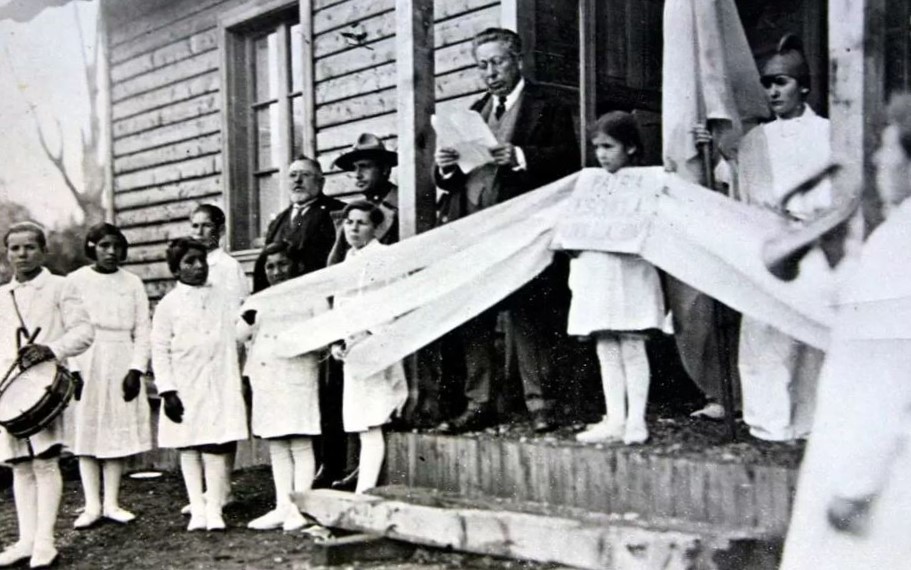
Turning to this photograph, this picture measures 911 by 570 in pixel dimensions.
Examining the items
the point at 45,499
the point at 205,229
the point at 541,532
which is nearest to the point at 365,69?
the point at 205,229

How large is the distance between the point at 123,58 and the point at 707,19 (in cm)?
762

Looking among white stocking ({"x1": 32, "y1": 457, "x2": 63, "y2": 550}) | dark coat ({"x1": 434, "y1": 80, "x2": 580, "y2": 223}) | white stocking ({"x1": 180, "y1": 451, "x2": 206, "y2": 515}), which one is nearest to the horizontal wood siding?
dark coat ({"x1": 434, "y1": 80, "x2": 580, "y2": 223})

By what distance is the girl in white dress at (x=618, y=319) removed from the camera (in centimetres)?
372

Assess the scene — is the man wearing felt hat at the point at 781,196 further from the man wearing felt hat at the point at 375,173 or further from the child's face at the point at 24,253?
the child's face at the point at 24,253

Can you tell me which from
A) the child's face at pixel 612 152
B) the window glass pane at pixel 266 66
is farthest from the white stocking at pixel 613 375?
the window glass pane at pixel 266 66

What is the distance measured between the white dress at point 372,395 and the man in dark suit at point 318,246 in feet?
2.53

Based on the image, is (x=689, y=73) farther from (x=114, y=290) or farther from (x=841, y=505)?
(x=114, y=290)

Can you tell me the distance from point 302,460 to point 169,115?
209 inches

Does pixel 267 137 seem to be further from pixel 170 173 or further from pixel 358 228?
pixel 358 228

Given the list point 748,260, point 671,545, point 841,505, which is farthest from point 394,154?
point 841,505

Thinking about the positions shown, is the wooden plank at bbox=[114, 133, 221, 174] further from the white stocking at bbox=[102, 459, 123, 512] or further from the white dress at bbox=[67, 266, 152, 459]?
the white stocking at bbox=[102, 459, 123, 512]

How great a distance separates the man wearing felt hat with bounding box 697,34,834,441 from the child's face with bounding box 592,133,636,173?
30 centimetres

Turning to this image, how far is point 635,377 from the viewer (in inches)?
146

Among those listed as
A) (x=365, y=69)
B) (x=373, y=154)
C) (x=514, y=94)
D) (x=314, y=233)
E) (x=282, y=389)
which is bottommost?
(x=282, y=389)
